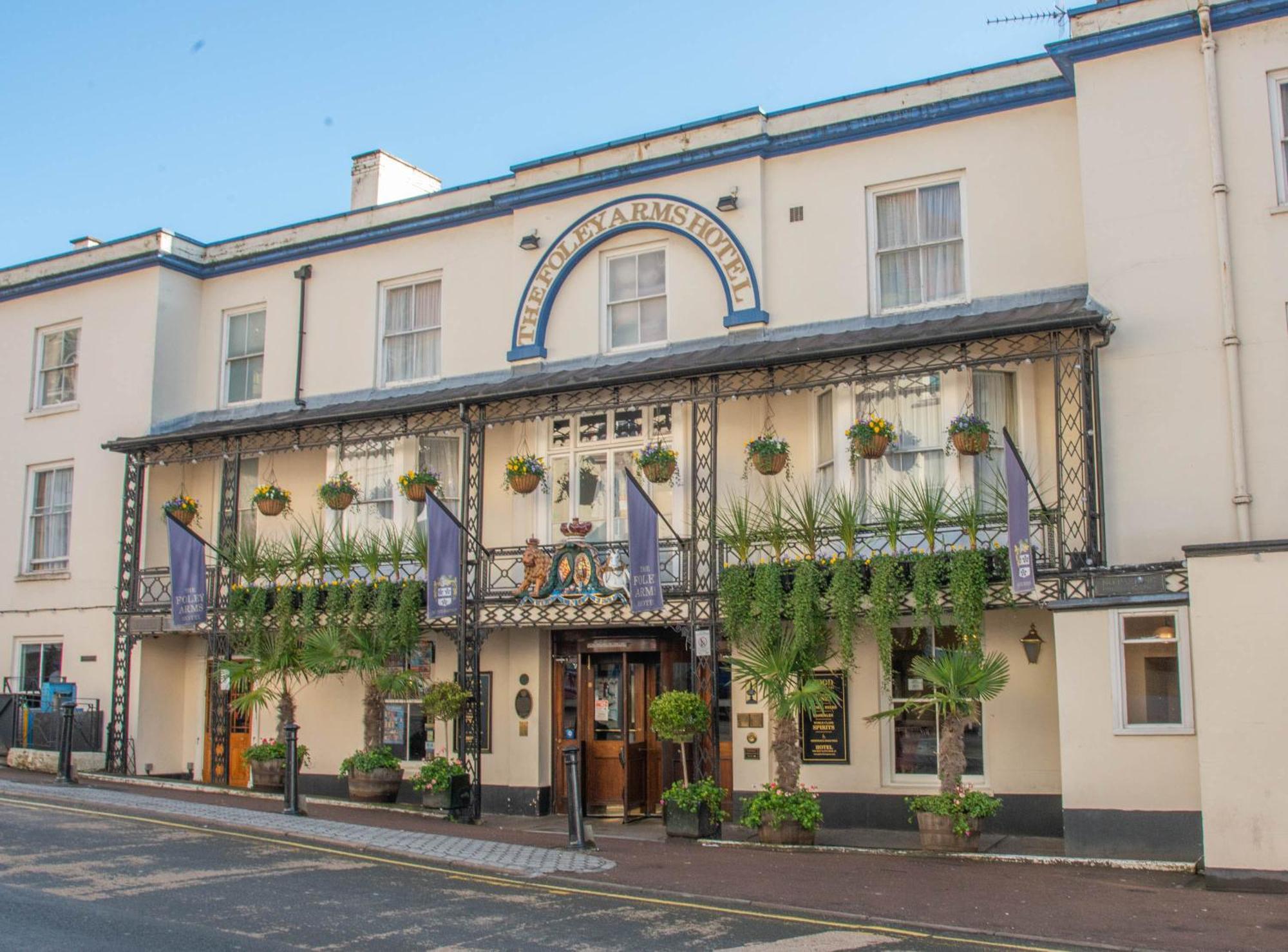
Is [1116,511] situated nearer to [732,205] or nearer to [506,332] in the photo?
[732,205]

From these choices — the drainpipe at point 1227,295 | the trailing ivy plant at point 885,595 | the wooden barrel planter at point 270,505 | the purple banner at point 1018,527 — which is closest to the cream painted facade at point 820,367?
the drainpipe at point 1227,295

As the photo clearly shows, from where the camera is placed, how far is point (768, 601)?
15039 mm

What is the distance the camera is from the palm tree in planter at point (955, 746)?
538 inches

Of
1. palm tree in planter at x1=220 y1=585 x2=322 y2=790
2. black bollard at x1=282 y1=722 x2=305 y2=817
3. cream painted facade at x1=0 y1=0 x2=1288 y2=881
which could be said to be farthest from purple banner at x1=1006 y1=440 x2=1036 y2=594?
palm tree in planter at x1=220 y1=585 x2=322 y2=790

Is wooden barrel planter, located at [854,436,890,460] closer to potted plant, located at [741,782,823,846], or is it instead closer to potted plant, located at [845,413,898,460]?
potted plant, located at [845,413,898,460]

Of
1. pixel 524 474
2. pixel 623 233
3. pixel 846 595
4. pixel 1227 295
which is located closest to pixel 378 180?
pixel 623 233

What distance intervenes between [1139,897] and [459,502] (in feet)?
36.1

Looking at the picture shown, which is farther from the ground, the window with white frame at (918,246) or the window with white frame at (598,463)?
the window with white frame at (918,246)

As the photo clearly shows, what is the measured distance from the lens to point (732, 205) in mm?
17594

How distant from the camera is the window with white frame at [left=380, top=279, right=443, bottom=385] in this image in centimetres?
2022

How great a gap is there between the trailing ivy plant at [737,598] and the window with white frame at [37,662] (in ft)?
41.2

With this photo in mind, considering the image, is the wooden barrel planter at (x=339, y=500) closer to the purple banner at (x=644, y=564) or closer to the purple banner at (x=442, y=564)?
the purple banner at (x=442, y=564)

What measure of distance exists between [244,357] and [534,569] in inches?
313

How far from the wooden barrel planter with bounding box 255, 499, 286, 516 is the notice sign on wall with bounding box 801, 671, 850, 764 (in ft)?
27.2
